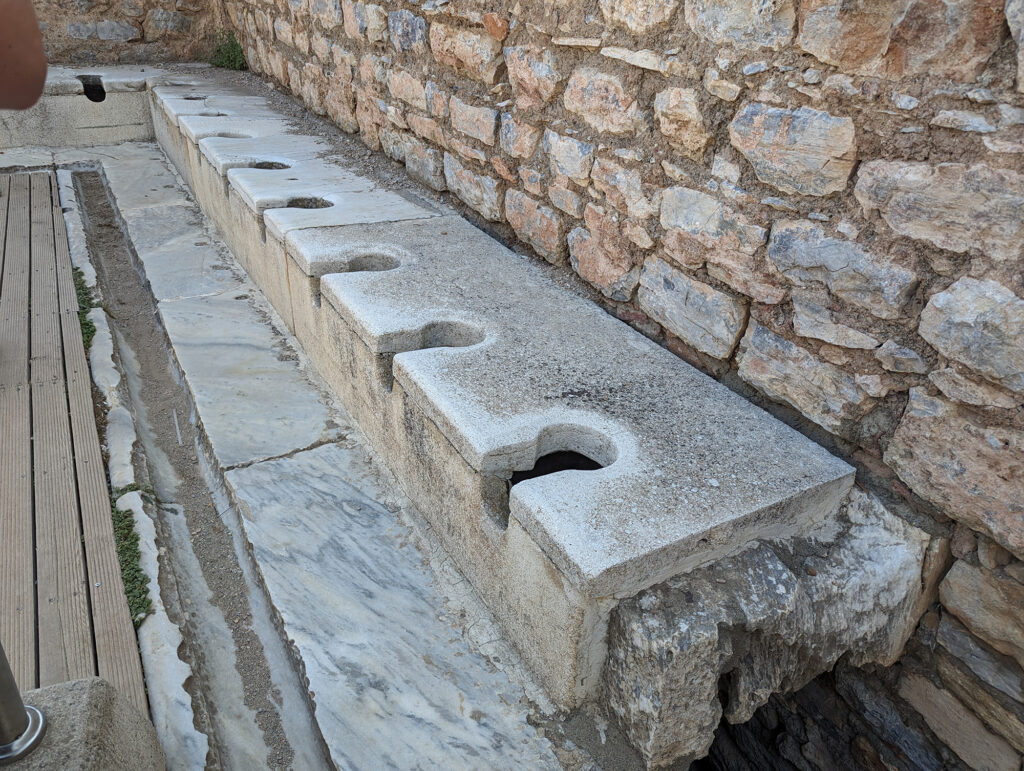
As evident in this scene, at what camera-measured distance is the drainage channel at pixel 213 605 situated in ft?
6.03

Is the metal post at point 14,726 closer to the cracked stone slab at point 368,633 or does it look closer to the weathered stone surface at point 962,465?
the cracked stone slab at point 368,633

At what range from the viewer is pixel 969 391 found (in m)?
1.65

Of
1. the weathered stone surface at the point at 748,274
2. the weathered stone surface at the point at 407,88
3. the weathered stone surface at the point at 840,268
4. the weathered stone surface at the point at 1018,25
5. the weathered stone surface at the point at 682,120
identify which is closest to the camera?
the weathered stone surface at the point at 1018,25

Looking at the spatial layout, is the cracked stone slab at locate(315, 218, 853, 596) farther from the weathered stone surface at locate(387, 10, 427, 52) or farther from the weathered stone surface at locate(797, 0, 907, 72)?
the weathered stone surface at locate(387, 10, 427, 52)

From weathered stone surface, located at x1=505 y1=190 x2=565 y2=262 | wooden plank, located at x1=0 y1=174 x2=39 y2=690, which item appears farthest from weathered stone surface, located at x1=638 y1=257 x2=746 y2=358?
wooden plank, located at x1=0 y1=174 x2=39 y2=690

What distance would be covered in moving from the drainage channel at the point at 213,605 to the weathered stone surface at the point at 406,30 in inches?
76.3

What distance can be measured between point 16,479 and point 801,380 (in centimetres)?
254

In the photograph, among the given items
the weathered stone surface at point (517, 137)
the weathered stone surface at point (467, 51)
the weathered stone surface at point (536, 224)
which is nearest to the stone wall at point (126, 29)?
the weathered stone surface at point (467, 51)

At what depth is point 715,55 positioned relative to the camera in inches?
81.4

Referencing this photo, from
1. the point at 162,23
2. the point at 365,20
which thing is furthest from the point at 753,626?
the point at 162,23

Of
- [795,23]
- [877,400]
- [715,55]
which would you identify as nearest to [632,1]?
[715,55]

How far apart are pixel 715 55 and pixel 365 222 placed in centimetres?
180

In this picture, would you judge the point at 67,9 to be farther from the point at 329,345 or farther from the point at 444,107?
the point at 329,345

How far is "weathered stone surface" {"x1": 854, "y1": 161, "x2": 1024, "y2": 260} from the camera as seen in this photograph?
4.90 feet
